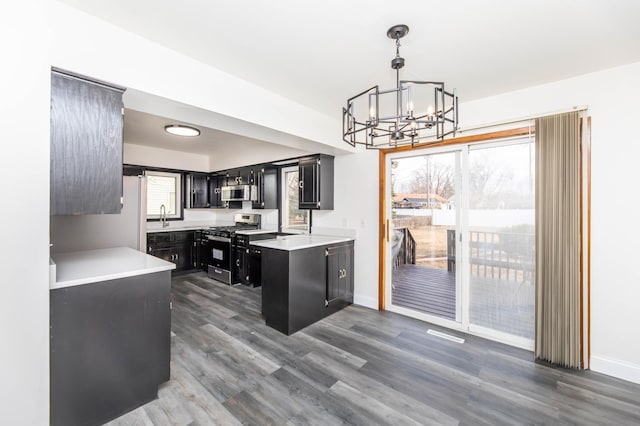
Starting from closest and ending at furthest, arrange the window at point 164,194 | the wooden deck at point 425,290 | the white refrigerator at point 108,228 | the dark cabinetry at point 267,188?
the white refrigerator at point 108,228 < the wooden deck at point 425,290 < the dark cabinetry at point 267,188 < the window at point 164,194

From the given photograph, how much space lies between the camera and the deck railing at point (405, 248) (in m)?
3.73

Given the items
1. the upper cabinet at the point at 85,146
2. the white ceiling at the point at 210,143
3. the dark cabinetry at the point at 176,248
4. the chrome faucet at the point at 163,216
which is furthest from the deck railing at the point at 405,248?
the chrome faucet at the point at 163,216

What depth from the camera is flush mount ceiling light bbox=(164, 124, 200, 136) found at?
13.3 feet

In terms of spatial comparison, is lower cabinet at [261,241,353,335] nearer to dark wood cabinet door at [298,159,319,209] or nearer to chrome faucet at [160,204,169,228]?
dark wood cabinet door at [298,159,319,209]

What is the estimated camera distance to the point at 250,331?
3061 mm

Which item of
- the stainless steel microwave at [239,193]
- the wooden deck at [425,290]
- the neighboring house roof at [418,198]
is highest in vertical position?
the stainless steel microwave at [239,193]

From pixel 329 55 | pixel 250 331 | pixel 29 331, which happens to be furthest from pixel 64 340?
pixel 329 55

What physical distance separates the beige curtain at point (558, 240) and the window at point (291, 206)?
3.33 meters

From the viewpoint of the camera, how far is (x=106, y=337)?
1.73 m

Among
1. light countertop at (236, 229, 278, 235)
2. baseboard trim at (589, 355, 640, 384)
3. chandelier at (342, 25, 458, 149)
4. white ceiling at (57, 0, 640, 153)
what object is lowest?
baseboard trim at (589, 355, 640, 384)

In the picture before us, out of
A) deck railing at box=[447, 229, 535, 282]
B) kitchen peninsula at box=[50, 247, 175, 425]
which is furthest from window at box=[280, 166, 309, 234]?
kitchen peninsula at box=[50, 247, 175, 425]

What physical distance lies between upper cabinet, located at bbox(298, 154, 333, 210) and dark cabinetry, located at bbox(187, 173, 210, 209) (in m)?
3.07

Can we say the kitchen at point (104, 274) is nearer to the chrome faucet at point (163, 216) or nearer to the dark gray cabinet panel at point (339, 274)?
the dark gray cabinet panel at point (339, 274)

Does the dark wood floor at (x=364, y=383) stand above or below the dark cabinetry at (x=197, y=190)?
below
